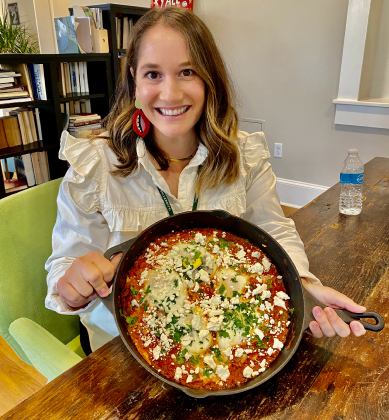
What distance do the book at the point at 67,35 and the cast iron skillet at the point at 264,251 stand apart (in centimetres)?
304

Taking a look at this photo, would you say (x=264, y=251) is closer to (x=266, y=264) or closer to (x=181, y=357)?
(x=266, y=264)

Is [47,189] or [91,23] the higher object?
[91,23]

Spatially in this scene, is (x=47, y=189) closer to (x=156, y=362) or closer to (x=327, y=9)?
(x=156, y=362)

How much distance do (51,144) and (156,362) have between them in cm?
284

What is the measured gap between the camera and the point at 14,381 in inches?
70.4

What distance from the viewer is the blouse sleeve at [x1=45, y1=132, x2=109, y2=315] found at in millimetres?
1003

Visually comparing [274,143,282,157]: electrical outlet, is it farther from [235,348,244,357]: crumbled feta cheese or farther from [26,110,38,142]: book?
[235,348,244,357]: crumbled feta cheese

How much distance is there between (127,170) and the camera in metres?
1.08

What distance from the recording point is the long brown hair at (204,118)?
104 cm

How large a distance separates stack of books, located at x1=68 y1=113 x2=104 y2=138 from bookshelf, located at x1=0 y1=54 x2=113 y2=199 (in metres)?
0.10

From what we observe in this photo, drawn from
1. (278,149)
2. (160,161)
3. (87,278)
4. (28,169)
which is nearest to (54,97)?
(28,169)

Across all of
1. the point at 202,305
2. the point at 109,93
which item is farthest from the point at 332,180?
the point at 202,305

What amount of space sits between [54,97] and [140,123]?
7.23 feet

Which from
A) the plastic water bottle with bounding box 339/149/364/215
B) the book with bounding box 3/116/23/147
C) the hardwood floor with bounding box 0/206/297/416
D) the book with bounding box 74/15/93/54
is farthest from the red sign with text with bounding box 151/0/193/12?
the hardwood floor with bounding box 0/206/297/416
